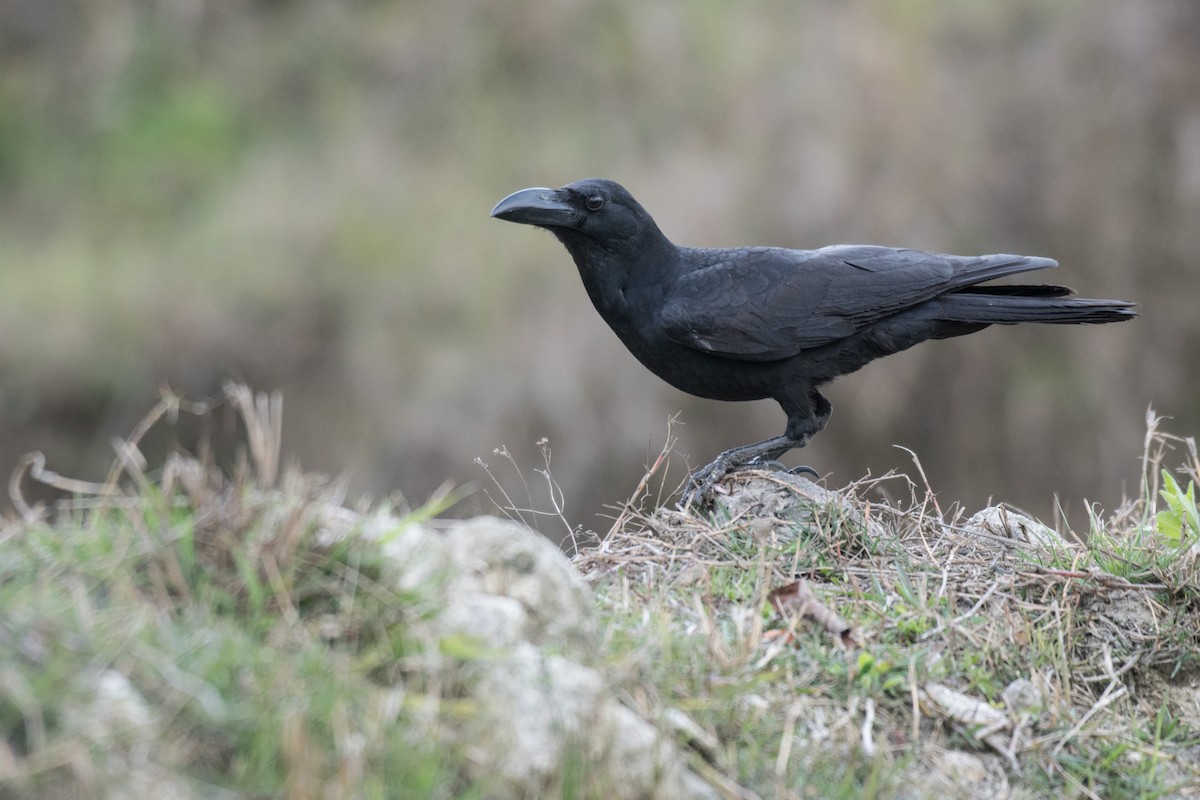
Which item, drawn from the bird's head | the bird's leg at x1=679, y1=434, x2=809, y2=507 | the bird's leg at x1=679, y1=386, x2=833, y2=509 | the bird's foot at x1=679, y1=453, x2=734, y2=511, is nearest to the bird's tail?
the bird's leg at x1=679, y1=386, x2=833, y2=509

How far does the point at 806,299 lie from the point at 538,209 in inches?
47.4

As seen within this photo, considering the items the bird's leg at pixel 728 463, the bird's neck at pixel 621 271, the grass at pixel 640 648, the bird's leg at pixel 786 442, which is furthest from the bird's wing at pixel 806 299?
the grass at pixel 640 648

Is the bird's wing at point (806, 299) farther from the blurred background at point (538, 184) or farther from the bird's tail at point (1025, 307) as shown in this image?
the blurred background at point (538, 184)

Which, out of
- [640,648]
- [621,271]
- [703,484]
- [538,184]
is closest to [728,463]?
[703,484]

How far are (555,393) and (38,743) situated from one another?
7.07 meters

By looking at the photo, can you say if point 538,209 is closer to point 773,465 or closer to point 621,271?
point 621,271

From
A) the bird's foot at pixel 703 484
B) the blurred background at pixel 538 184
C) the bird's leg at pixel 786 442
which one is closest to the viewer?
the bird's foot at pixel 703 484

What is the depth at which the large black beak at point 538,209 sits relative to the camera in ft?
16.2

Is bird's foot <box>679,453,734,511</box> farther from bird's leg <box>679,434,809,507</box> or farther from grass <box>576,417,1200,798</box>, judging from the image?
grass <box>576,417,1200,798</box>

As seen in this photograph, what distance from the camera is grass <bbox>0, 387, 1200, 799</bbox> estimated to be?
6.89 feet

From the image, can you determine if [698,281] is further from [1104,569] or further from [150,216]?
[150,216]

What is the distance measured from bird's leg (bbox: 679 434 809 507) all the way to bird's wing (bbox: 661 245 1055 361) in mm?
381

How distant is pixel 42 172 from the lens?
10672 mm

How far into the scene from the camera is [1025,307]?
4.87 meters
